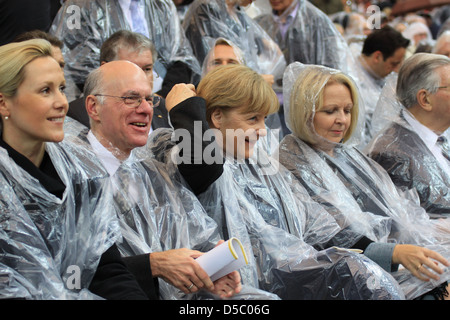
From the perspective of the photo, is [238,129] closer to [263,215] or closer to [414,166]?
[263,215]

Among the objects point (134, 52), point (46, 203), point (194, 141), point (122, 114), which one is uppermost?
point (134, 52)

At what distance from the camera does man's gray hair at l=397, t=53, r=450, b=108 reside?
11.7 feet

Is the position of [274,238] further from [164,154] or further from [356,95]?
[356,95]

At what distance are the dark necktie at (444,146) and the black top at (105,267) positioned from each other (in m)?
2.14

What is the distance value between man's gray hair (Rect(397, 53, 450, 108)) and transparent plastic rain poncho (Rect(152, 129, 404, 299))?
1.17 metres

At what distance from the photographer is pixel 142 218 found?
237 cm

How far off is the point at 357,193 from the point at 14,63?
5.81 feet

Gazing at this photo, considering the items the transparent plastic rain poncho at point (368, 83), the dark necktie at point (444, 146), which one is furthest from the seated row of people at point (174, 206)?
the transparent plastic rain poncho at point (368, 83)

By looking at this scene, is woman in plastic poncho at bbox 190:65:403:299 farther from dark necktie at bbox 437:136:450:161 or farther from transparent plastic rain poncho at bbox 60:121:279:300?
dark necktie at bbox 437:136:450:161

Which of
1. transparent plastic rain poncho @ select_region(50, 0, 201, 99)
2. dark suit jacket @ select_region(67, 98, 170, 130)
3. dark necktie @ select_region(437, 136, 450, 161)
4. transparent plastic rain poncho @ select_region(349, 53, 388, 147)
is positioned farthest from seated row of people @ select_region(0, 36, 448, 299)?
transparent plastic rain poncho @ select_region(349, 53, 388, 147)

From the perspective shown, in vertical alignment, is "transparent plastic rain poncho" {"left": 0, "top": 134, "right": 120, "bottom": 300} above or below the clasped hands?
above

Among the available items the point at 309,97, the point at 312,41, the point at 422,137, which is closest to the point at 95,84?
the point at 309,97

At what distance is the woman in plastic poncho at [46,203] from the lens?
1942 millimetres

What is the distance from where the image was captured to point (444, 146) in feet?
11.9
